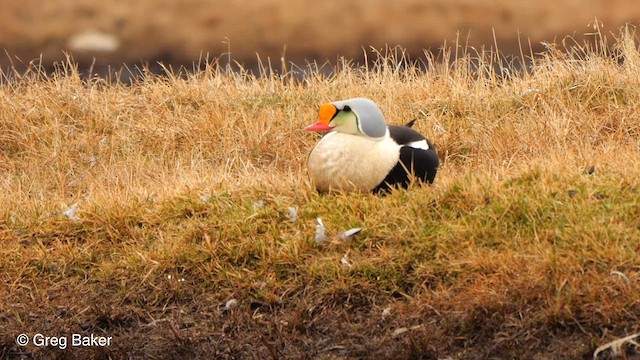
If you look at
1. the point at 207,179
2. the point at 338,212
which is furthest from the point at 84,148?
the point at 338,212

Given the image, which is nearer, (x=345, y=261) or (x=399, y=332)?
(x=399, y=332)

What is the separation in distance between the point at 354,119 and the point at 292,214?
24.5 inches

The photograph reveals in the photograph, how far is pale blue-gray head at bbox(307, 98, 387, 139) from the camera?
219 inches

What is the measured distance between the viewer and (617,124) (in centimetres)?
776

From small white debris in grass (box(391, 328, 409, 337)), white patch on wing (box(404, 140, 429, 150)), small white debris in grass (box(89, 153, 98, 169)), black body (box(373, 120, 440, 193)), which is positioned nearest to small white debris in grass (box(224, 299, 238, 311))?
small white debris in grass (box(391, 328, 409, 337))

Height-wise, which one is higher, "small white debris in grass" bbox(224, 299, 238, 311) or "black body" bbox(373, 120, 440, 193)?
"black body" bbox(373, 120, 440, 193)

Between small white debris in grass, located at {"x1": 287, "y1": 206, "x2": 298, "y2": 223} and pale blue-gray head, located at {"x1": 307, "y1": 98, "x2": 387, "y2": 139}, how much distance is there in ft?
1.49

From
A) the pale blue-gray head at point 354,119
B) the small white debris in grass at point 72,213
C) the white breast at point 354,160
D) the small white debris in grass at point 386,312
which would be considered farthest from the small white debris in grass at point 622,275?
the small white debris in grass at point 72,213

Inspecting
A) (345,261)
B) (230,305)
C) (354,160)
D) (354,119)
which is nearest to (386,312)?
(345,261)

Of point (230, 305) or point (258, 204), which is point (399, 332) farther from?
point (258, 204)

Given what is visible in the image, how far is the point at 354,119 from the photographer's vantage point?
18.5ft

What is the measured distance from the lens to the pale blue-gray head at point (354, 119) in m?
5.57

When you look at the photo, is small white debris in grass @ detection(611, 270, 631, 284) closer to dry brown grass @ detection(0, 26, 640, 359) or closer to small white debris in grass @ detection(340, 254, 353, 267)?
dry brown grass @ detection(0, 26, 640, 359)

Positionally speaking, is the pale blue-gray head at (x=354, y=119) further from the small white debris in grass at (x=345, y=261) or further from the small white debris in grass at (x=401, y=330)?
the small white debris in grass at (x=401, y=330)
